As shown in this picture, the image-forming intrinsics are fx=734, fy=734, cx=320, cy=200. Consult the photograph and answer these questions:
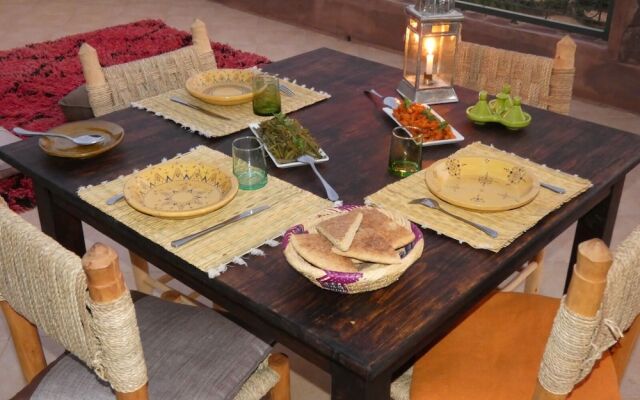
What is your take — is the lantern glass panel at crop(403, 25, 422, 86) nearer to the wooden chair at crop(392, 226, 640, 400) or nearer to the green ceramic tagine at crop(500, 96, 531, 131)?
the green ceramic tagine at crop(500, 96, 531, 131)

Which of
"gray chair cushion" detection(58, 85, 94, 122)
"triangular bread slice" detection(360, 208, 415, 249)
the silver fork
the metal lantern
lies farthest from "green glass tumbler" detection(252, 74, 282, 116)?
"gray chair cushion" detection(58, 85, 94, 122)

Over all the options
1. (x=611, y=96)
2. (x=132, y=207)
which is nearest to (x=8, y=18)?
(x=611, y=96)

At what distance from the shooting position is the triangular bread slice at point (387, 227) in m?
1.35

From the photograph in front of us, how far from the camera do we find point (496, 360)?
5.14ft

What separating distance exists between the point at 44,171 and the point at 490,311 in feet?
3.56

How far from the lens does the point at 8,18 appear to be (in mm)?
6000

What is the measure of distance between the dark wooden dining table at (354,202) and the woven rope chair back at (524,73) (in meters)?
0.19

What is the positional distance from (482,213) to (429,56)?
0.72 meters

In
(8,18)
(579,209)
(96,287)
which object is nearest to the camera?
(96,287)

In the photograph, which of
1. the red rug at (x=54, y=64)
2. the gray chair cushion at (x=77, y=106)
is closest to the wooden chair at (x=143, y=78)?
the red rug at (x=54, y=64)

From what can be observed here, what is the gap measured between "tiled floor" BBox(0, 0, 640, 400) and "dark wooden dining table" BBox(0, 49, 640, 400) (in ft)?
3.03

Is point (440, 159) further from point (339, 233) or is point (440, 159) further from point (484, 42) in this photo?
point (484, 42)

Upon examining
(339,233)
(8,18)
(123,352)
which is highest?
(339,233)

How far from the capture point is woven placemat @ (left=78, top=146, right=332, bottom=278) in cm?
139
